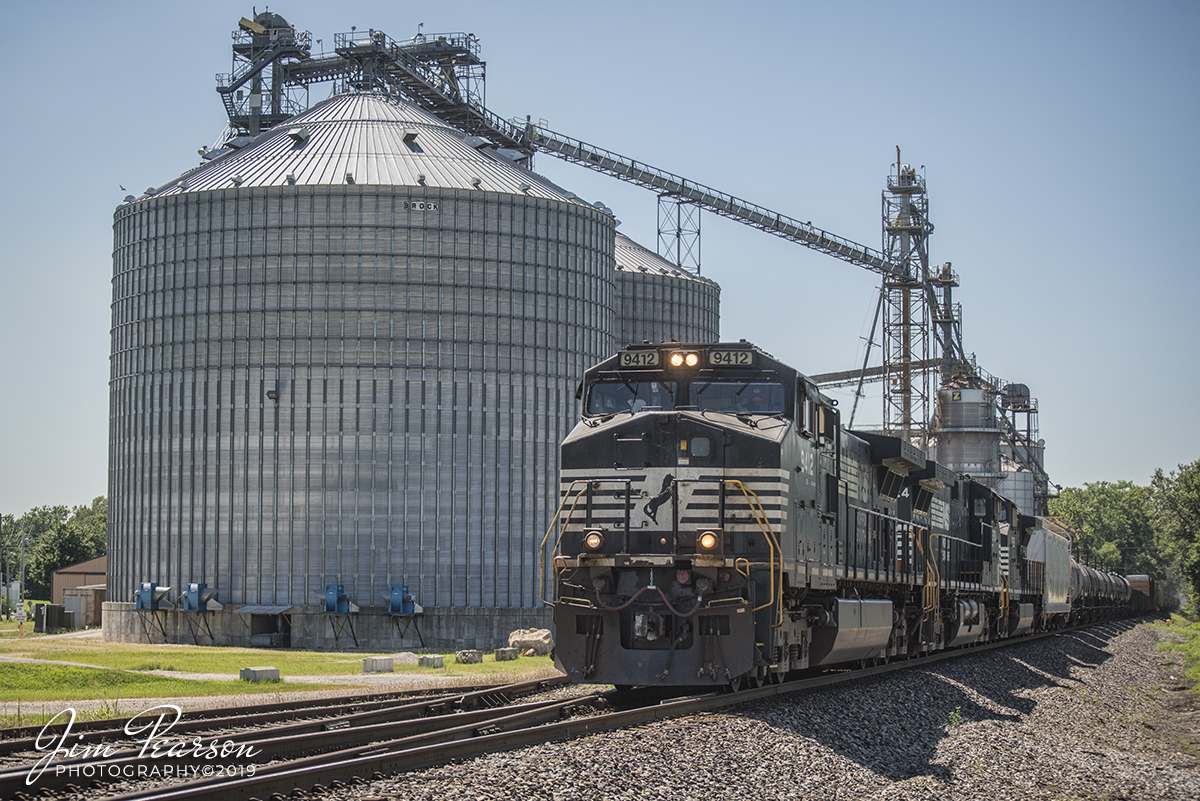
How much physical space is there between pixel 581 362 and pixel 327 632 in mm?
14961

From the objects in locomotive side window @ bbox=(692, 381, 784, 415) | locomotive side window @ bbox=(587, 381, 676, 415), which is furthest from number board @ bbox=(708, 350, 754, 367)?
locomotive side window @ bbox=(587, 381, 676, 415)

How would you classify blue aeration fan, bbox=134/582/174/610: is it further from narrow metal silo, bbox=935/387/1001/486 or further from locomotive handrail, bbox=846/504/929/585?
narrow metal silo, bbox=935/387/1001/486

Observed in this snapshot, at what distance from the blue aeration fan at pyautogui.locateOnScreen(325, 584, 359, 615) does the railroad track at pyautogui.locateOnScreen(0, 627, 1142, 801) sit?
28032mm

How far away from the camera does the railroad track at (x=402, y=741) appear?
930 centimetres

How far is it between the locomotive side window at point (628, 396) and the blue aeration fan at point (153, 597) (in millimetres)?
35013

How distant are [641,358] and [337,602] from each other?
3066 centimetres

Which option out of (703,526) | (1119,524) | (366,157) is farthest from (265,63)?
(1119,524)

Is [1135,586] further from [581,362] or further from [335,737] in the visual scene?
[335,737]

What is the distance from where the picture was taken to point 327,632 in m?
44.2

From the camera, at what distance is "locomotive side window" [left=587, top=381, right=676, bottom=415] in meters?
16.1

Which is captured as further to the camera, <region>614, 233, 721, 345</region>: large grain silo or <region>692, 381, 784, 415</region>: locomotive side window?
<region>614, 233, 721, 345</region>: large grain silo

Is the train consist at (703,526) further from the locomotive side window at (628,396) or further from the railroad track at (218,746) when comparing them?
the railroad track at (218,746)

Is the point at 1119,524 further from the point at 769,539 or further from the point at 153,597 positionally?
the point at 769,539

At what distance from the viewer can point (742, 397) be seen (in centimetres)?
1603
